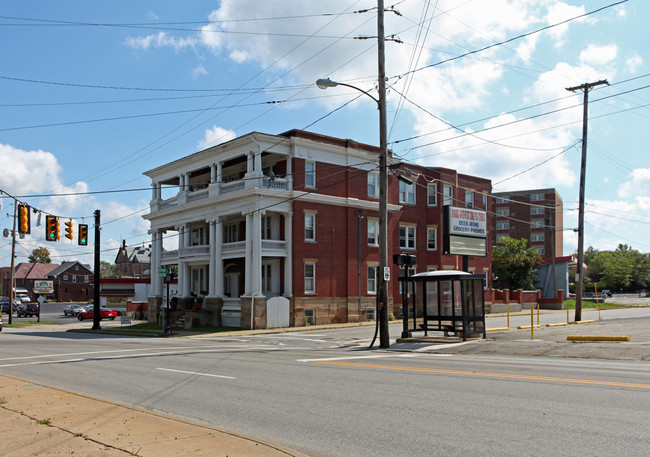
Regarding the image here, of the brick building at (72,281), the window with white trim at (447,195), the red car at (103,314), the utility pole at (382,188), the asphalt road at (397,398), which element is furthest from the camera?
the brick building at (72,281)

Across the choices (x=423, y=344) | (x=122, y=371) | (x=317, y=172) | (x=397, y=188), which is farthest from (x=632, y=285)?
(x=122, y=371)

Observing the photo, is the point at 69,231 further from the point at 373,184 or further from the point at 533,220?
the point at 533,220

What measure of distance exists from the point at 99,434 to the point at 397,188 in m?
37.9

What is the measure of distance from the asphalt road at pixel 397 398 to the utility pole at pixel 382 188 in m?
4.32

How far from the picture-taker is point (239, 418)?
866 centimetres

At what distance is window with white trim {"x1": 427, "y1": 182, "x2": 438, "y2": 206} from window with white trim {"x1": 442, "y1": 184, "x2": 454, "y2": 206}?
62 cm

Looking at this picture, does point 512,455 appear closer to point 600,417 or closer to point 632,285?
point 600,417

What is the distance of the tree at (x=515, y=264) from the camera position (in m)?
65.5

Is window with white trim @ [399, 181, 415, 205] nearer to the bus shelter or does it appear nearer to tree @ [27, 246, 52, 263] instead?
the bus shelter

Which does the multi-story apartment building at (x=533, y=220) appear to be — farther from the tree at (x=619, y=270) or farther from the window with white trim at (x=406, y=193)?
the window with white trim at (x=406, y=193)

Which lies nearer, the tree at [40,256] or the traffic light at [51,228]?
the traffic light at [51,228]

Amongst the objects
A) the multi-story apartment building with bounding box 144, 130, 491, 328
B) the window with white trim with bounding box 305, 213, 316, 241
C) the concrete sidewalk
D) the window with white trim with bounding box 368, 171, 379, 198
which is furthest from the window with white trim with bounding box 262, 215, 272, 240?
the concrete sidewalk

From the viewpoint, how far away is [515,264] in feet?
215

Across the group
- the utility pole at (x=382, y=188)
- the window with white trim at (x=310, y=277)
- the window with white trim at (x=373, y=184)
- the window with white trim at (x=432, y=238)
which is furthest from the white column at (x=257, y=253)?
the window with white trim at (x=432, y=238)
